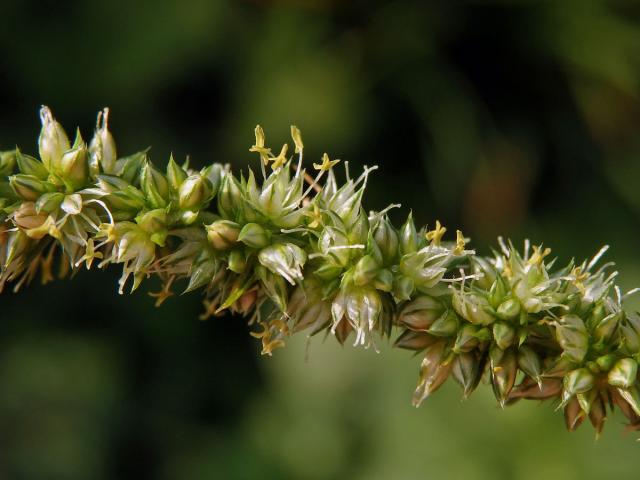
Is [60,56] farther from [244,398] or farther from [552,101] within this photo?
[552,101]

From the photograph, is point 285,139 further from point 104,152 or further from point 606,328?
point 606,328

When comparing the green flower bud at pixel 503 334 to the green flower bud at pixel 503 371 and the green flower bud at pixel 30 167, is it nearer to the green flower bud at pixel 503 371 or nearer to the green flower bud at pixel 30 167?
the green flower bud at pixel 503 371

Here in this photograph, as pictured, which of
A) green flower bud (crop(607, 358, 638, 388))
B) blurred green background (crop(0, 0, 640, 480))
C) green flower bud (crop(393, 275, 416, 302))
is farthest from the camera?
blurred green background (crop(0, 0, 640, 480))

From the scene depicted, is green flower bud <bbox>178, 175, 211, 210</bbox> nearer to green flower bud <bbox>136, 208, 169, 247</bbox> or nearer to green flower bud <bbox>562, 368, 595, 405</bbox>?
green flower bud <bbox>136, 208, 169, 247</bbox>

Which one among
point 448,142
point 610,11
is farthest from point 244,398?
point 610,11

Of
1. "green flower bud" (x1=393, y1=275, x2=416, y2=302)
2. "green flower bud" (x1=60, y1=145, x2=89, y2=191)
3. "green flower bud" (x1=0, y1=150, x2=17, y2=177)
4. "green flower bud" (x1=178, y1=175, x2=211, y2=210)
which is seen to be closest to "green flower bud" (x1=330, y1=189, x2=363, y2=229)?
"green flower bud" (x1=393, y1=275, x2=416, y2=302)

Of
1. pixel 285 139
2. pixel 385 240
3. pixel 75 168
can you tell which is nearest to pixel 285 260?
pixel 385 240
